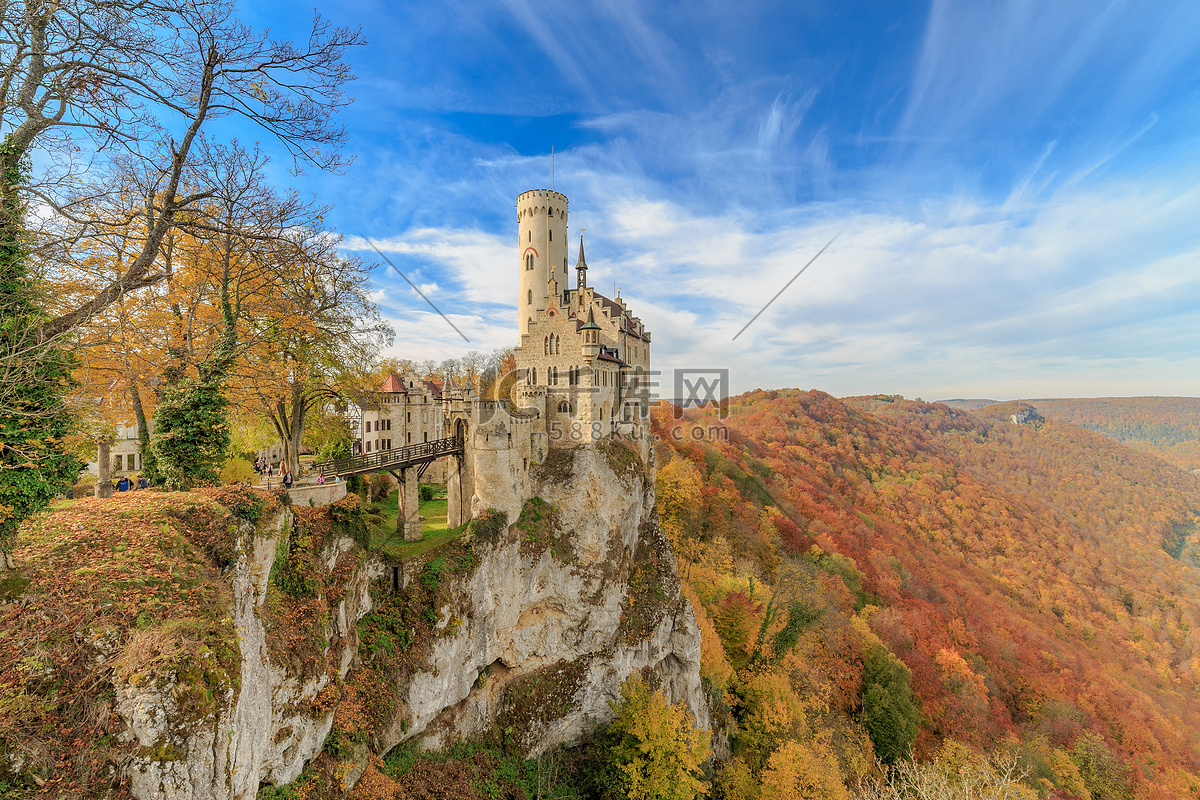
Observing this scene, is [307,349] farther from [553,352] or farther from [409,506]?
[553,352]

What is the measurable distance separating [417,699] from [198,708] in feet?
42.3

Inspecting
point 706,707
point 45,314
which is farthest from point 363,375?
point 706,707

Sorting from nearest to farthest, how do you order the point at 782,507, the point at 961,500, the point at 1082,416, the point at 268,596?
1. the point at 268,596
2. the point at 782,507
3. the point at 961,500
4. the point at 1082,416

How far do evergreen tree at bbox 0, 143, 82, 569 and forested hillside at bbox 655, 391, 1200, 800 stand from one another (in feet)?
113

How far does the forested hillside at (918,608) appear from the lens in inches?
1366

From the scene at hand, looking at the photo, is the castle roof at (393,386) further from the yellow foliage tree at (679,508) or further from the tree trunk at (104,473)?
the yellow foliage tree at (679,508)

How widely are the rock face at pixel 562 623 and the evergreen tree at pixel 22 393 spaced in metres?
13.6

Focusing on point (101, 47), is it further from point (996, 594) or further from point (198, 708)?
point (996, 594)

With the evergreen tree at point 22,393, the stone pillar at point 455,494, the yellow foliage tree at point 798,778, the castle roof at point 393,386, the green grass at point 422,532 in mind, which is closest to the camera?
the evergreen tree at point 22,393

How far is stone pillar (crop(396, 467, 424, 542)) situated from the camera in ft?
68.9

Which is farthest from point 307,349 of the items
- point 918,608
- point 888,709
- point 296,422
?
point 918,608

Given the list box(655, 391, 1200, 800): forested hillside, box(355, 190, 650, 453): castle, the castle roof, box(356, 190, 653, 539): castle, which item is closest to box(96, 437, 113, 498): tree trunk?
box(356, 190, 653, 539): castle

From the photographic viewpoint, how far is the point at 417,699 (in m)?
18.6

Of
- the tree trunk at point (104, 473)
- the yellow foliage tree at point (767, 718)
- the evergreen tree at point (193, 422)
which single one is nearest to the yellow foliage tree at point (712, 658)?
the yellow foliage tree at point (767, 718)
